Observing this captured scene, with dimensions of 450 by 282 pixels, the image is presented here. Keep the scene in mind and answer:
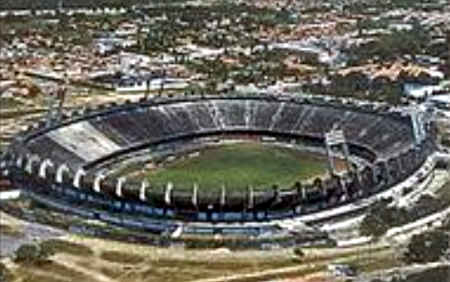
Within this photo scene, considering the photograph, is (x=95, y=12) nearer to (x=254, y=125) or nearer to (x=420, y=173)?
(x=254, y=125)

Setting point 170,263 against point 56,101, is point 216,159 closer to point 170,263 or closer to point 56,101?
point 56,101

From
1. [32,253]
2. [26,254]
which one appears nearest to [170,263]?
[32,253]

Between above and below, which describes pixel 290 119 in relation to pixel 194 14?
below

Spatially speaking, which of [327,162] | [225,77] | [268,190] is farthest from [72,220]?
[225,77]

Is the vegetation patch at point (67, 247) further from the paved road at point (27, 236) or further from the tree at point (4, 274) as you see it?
the tree at point (4, 274)

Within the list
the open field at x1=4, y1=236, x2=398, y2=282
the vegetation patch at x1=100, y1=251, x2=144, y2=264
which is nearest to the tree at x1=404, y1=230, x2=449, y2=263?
the open field at x1=4, y1=236, x2=398, y2=282

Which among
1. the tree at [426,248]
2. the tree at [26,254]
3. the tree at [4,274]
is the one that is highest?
the tree at [426,248]

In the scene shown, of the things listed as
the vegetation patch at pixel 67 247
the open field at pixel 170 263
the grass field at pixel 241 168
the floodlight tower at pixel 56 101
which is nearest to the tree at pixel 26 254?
the open field at pixel 170 263
